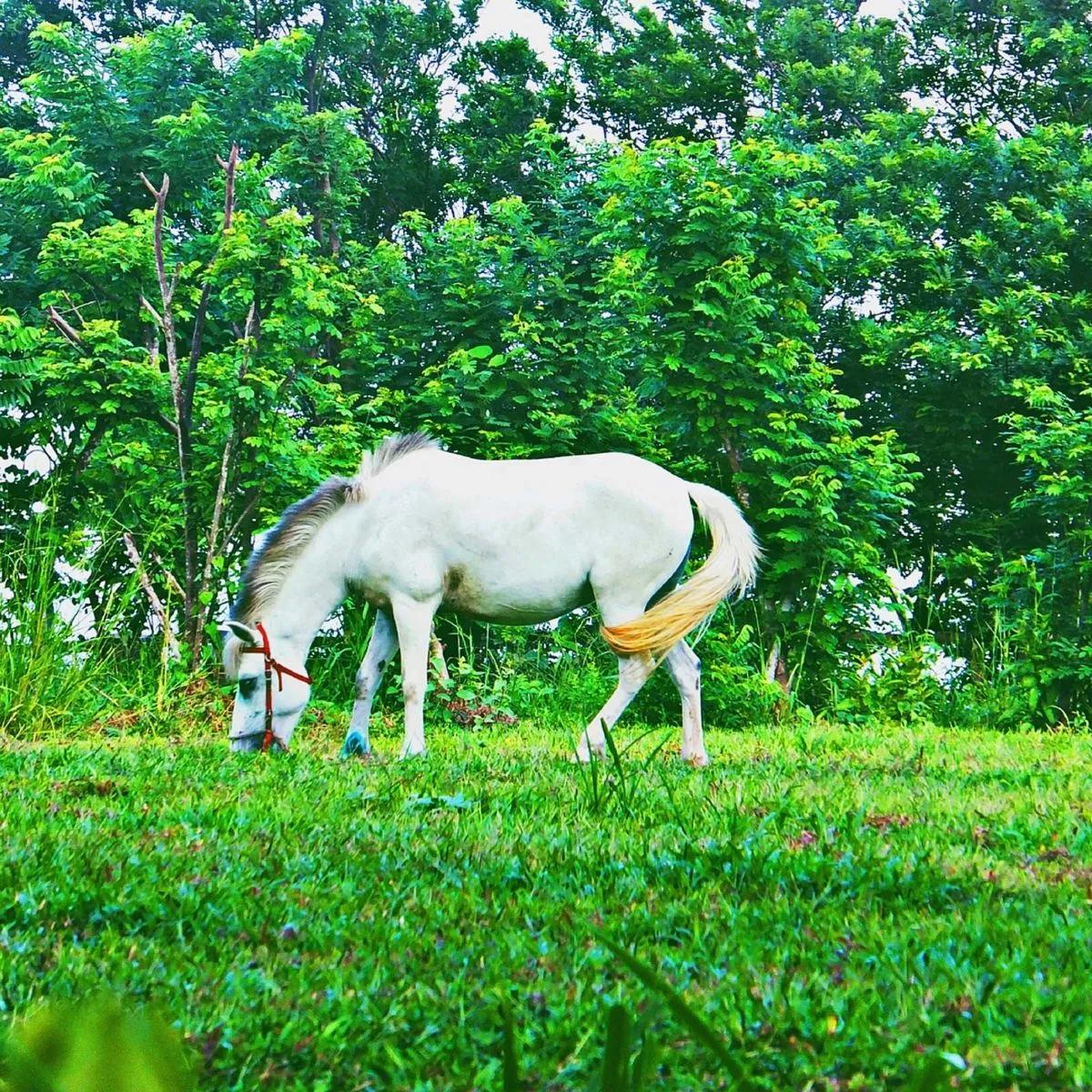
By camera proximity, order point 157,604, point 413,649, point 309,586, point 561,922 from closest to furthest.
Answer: point 561,922 → point 413,649 → point 309,586 → point 157,604

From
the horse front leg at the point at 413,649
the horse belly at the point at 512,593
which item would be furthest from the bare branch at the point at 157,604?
the horse belly at the point at 512,593

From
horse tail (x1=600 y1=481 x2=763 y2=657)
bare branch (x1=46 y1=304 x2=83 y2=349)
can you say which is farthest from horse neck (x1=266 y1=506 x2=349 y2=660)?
bare branch (x1=46 y1=304 x2=83 y2=349)

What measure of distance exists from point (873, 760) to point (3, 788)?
4.25 metres

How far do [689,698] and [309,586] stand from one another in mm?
2417

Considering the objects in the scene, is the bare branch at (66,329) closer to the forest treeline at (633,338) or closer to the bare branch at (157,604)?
the forest treeline at (633,338)

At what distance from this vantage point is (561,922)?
120 inches

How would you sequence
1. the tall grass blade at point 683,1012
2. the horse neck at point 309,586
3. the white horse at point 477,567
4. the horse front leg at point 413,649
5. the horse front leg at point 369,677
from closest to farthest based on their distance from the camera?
1. the tall grass blade at point 683,1012
2. the white horse at point 477,567
3. the horse front leg at point 413,649
4. the horse front leg at point 369,677
5. the horse neck at point 309,586

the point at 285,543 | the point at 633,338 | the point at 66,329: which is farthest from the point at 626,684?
the point at 66,329

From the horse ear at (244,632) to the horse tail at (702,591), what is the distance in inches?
83.2

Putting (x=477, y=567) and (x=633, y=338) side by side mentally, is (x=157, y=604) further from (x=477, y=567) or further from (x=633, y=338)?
(x=633, y=338)

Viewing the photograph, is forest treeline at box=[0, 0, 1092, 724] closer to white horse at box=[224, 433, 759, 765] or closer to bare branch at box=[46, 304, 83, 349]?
bare branch at box=[46, 304, 83, 349]

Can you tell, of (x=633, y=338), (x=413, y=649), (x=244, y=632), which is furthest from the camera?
(x=633, y=338)

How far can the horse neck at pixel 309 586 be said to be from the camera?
289 inches

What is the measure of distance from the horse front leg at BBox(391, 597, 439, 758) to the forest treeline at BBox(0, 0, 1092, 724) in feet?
11.4
